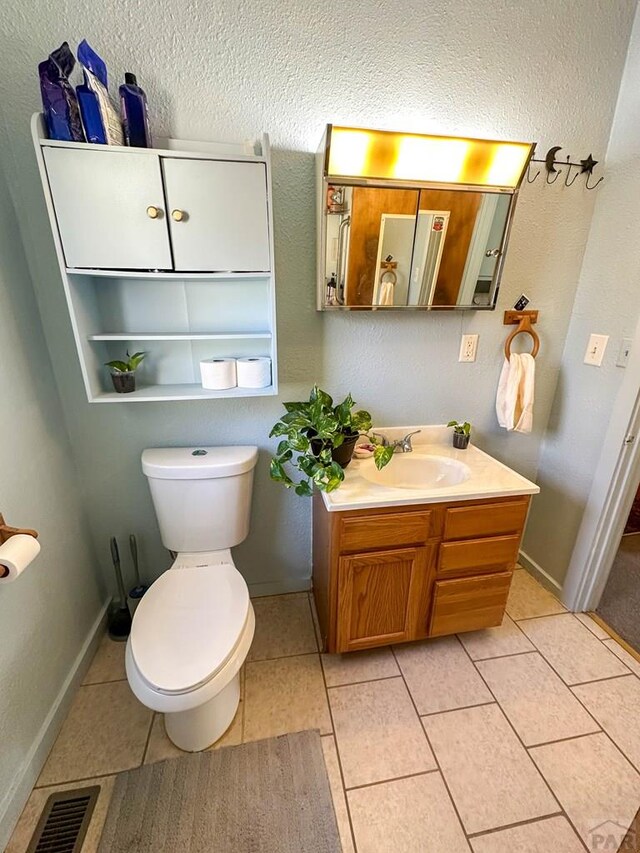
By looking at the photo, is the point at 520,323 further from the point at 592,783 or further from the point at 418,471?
the point at 592,783

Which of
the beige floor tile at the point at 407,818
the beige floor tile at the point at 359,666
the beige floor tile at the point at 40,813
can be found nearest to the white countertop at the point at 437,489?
the beige floor tile at the point at 359,666

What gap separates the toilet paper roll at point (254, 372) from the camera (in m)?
1.35

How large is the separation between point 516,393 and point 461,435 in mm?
309

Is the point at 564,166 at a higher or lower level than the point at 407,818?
higher

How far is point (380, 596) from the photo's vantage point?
1384mm

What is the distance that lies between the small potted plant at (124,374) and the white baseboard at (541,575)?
2211mm

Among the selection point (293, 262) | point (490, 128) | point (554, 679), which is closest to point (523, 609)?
point (554, 679)

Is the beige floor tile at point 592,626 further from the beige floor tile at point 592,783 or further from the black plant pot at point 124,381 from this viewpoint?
the black plant pot at point 124,381

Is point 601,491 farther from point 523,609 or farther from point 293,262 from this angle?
point 293,262

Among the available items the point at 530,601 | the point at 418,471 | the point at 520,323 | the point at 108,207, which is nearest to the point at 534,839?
the point at 530,601

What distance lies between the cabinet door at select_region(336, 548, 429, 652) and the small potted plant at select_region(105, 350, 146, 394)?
1002 millimetres

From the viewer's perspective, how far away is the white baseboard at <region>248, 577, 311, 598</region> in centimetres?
185

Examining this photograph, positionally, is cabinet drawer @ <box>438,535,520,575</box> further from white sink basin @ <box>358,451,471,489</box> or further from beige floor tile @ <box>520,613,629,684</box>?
beige floor tile @ <box>520,613,629,684</box>

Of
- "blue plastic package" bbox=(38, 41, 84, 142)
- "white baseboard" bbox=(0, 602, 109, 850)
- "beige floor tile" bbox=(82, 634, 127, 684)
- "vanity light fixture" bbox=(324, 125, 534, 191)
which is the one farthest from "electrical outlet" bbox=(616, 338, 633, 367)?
"white baseboard" bbox=(0, 602, 109, 850)
